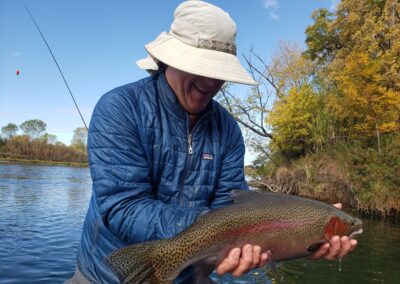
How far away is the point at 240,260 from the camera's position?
243 centimetres

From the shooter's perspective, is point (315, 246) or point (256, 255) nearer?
point (256, 255)

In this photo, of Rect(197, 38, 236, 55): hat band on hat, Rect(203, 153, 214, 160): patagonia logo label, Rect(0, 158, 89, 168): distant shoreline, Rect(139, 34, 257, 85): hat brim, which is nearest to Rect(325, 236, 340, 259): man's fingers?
Rect(203, 153, 214, 160): patagonia logo label

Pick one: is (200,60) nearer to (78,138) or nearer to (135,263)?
(135,263)

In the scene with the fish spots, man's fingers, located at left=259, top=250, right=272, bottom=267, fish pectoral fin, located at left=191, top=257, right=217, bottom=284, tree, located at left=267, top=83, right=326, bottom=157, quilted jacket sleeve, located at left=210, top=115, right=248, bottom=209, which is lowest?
fish pectoral fin, located at left=191, top=257, right=217, bottom=284

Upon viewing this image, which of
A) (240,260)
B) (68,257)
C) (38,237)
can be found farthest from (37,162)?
(240,260)

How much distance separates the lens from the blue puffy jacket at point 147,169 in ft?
7.63

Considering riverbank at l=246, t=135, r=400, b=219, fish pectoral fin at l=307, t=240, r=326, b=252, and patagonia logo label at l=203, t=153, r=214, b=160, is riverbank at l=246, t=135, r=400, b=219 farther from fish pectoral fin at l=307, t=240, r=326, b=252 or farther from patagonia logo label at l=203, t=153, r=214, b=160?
patagonia logo label at l=203, t=153, r=214, b=160

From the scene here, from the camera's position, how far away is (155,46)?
2699 millimetres

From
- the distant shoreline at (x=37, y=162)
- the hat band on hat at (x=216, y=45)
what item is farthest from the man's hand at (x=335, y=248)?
the distant shoreline at (x=37, y=162)

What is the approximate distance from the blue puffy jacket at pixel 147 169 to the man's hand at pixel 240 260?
1.09ft

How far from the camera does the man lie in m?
2.35

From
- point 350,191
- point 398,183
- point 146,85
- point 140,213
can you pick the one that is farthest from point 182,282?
point 350,191

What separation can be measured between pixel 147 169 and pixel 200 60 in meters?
0.77

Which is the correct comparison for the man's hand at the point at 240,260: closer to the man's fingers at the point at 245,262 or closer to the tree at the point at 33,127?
the man's fingers at the point at 245,262
